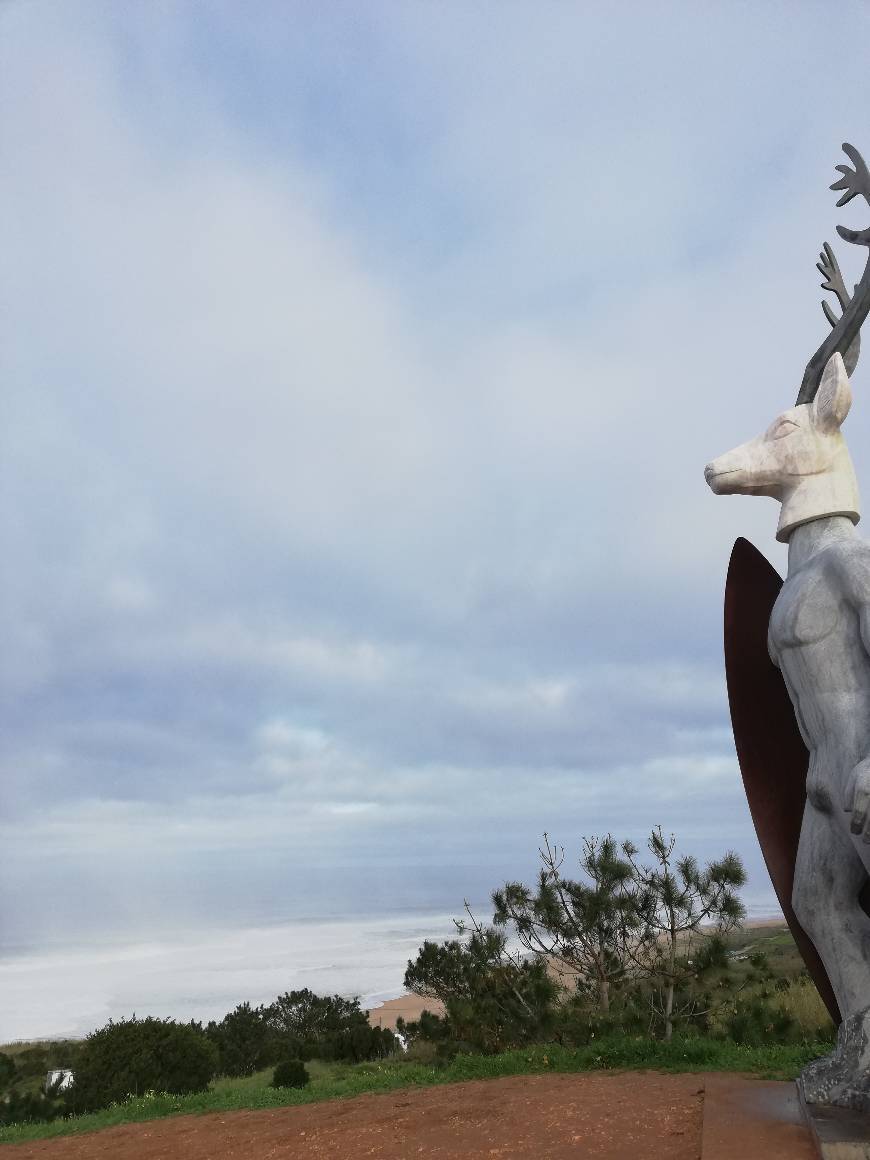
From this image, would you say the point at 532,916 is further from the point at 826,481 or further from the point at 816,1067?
the point at 826,481

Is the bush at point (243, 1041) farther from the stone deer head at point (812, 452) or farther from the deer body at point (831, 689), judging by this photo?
the stone deer head at point (812, 452)

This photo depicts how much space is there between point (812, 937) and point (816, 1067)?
55cm

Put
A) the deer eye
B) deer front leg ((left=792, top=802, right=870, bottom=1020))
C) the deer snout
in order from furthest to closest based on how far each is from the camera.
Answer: the deer snout < the deer eye < deer front leg ((left=792, top=802, right=870, bottom=1020))

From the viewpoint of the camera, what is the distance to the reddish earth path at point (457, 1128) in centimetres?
429

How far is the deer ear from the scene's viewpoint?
4043 millimetres

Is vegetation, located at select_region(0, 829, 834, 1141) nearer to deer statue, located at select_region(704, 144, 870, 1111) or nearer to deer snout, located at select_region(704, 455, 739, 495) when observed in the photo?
deer statue, located at select_region(704, 144, 870, 1111)

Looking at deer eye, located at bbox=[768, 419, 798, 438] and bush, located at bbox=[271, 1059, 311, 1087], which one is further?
bush, located at bbox=[271, 1059, 311, 1087]

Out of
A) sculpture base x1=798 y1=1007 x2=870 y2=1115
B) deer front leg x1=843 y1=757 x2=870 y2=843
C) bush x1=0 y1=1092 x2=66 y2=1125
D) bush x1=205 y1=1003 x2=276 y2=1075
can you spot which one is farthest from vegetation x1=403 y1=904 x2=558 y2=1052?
deer front leg x1=843 y1=757 x2=870 y2=843

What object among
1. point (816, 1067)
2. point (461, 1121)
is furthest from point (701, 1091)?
point (816, 1067)

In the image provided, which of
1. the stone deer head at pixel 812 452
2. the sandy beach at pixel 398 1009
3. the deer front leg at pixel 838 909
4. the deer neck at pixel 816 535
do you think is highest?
the stone deer head at pixel 812 452

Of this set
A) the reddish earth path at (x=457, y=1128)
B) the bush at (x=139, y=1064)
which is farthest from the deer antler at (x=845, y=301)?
the bush at (x=139, y=1064)

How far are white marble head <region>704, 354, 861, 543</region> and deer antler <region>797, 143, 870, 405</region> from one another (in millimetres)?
224

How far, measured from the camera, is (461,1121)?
5.08 meters

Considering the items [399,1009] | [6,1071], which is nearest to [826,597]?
[6,1071]
